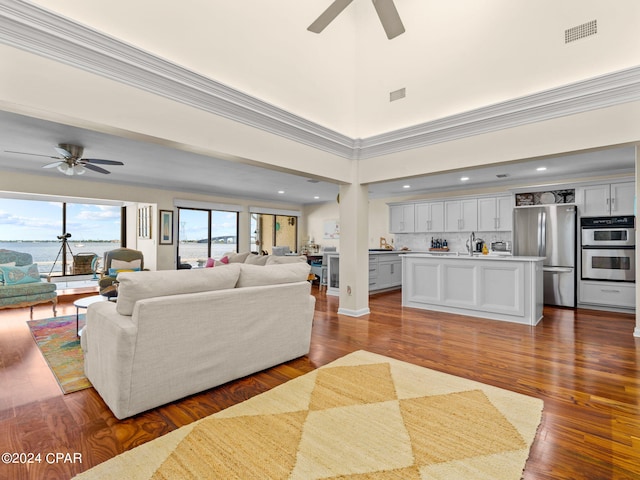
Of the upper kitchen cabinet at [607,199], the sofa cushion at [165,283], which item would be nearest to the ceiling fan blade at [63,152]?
the sofa cushion at [165,283]

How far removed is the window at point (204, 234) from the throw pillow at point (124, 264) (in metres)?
2.26

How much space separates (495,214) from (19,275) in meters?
8.53

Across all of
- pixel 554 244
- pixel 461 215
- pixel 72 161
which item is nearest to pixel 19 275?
pixel 72 161

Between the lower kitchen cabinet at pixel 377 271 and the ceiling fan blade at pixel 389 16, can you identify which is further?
the lower kitchen cabinet at pixel 377 271

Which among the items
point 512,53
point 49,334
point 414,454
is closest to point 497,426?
point 414,454

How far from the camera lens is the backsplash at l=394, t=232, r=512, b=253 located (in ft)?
24.3

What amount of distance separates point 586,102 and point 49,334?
627 cm

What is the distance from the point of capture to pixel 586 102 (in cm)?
317

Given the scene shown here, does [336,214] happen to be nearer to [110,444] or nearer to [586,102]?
[586,102]

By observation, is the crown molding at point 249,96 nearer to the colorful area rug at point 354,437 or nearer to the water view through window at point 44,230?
the colorful area rug at point 354,437

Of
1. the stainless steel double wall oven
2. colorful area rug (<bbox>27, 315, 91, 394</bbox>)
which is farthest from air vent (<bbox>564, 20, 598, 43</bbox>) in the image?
colorful area rug (<bbox>27, 315, 91, 394</bbox>)

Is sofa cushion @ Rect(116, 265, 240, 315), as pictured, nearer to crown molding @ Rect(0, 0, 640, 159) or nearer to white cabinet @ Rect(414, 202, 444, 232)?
crown molding @ Rect(0, 0, 640, 159)

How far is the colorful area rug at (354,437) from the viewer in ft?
5.06

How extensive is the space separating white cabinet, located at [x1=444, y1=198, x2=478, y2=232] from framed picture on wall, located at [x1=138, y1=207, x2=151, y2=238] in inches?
288
